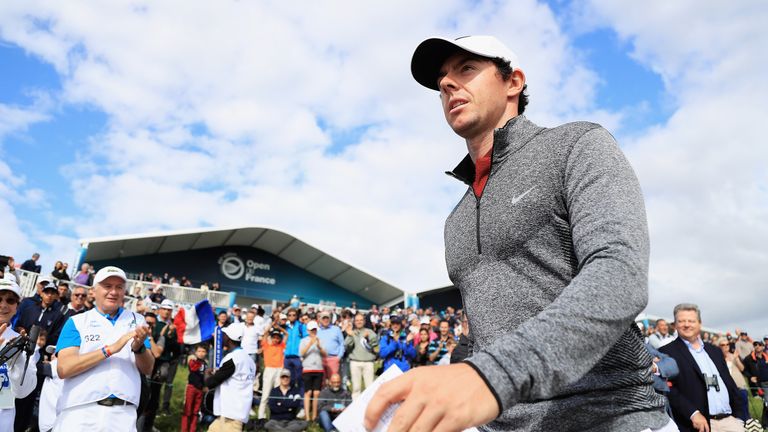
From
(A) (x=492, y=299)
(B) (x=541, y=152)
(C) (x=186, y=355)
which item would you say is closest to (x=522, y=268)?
(A) (x=492, y=299)

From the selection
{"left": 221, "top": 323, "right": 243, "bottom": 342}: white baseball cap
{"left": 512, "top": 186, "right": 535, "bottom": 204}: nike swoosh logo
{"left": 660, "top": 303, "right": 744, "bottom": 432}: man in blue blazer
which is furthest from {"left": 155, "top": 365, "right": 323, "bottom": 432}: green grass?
{"left": 512, "top": 186, "right": 535, "bottom": 204}: nike swoosh logo

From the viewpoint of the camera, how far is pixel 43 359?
8.86 metres

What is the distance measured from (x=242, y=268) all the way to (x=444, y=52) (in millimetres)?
38428

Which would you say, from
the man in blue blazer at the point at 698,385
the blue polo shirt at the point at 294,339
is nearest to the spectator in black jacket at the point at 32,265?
the blue polo shirt at the point at 294,339

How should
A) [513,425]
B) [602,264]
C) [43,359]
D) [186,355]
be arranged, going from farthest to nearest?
[186,355] → [43,359] → [513,425] → [602,264]

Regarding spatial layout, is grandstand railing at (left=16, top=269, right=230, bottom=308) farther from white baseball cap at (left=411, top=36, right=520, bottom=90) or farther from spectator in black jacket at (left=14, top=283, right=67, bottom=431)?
white baseball cap at (left=411, top=36, right=520, bottom=90)

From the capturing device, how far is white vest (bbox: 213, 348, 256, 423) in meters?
9.12

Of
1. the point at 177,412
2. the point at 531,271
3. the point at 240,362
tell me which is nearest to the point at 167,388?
the point at 177,412

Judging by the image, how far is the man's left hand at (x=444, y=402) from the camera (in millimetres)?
853

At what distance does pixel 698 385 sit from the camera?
6.69 metres

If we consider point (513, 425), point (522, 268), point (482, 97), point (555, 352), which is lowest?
point (513, 425)

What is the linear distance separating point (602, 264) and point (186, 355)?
18.0 meters

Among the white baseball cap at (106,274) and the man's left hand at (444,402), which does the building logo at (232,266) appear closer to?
the white baseball cap at (106,274)

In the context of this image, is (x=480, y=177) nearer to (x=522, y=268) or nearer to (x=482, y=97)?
(x=482, y=97)
